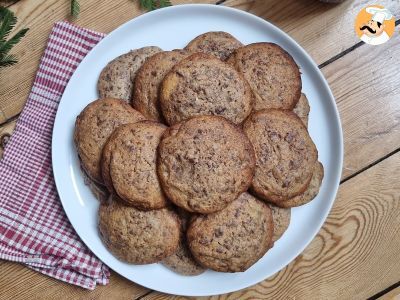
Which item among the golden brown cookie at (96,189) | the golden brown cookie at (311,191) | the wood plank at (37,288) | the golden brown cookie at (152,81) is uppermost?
the golden brown cookie at (152,81)

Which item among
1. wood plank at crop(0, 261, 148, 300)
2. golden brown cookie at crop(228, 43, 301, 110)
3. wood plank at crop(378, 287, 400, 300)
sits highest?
golden brown cookie at crop(228, 43, 301, 110)

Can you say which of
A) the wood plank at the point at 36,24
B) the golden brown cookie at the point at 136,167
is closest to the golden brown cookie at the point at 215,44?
the wood plank at the point at 36,24

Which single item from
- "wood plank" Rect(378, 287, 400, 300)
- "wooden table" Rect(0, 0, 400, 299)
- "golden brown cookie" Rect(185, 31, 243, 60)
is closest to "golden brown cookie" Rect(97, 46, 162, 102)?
"golden brown cookie" Rect(185, 31, 243, 60)

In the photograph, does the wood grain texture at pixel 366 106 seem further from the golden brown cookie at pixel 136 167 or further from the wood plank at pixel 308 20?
the golden brown cookie at pixel 136 167

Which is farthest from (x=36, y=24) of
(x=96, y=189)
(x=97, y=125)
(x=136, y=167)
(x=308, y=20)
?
(x=308, y=20)

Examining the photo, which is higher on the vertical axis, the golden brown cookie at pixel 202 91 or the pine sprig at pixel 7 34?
the pine sprig at pixel 7 34

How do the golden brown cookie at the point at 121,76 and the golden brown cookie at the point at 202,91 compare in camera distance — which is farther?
the golden brown cookie at the point at 121,76

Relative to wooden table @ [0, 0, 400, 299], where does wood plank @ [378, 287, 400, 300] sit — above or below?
below

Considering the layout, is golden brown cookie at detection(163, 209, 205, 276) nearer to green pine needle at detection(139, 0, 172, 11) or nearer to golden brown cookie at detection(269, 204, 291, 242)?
golden brown cookie at detection(269, 204, 291, 242)
